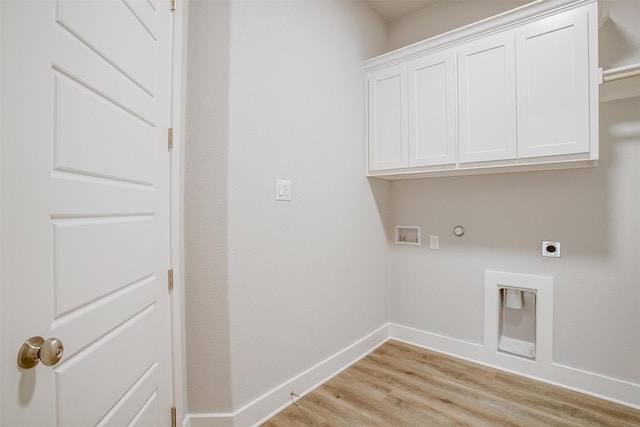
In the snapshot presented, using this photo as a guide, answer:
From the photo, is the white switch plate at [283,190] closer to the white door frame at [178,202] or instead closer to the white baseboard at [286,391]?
the white door frame at [178,202]

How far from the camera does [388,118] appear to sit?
2547 millimetres

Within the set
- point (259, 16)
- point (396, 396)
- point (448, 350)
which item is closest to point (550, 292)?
point (448, 350)

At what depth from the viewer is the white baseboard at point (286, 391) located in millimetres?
1646

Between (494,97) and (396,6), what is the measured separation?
139 centimetres

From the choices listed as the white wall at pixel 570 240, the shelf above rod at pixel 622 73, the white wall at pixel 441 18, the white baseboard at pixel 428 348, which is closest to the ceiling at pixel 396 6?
the white wall at pixel 441 18

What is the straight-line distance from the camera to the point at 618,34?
1964 millimetres

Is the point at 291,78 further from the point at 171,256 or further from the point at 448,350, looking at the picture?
the point at 448,350

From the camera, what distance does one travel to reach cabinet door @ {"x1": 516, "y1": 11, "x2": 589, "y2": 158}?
1771 millimetres

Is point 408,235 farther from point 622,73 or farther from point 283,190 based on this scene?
point 622,73

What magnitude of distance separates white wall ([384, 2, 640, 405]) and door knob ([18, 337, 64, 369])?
261 centimetres

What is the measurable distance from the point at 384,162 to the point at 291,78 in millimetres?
1046

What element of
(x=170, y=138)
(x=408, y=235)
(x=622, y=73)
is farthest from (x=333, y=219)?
(x=622, y=73)

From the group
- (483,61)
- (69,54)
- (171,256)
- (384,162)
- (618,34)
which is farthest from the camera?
(384,162)

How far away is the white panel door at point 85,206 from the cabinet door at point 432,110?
5.80ft
